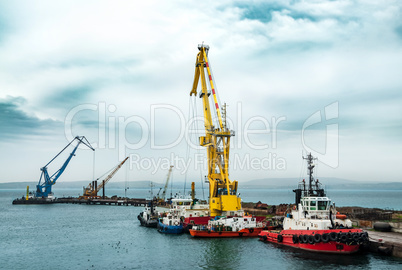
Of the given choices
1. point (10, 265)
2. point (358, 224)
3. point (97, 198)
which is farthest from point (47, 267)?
point (97, 198)

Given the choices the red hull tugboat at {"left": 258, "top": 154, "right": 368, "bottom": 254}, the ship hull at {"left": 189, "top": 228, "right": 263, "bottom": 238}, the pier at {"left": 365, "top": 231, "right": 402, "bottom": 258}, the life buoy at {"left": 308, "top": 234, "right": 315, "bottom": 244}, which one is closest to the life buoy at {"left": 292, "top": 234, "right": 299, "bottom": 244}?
the red hull tugboat at {"left": 258, "top": 154, "right": 368, "bottom": 254}

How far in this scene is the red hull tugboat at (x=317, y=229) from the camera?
1183 inches

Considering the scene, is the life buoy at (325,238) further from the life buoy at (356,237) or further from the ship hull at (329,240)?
the life buoy at (356,237)

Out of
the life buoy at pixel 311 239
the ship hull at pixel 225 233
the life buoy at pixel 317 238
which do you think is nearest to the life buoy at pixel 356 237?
the life buoy at pixel 317 238

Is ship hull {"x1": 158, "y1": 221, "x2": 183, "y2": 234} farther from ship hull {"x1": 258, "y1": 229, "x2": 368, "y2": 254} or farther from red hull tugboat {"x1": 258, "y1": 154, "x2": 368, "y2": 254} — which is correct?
ship hull {"x1": 258, "y1": 229, "x2": 368, "y2": 254}

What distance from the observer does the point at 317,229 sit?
32.2 meters

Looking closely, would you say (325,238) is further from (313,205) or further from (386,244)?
(386,244)

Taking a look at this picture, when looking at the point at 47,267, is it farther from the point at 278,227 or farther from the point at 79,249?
the point at 278,227

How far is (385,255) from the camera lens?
2908 centimetres

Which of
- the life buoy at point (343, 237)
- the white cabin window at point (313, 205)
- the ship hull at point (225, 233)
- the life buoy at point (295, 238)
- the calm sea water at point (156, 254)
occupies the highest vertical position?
the white cabin window at point (313, 205)

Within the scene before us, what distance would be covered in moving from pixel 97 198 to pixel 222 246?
112651 millimetres

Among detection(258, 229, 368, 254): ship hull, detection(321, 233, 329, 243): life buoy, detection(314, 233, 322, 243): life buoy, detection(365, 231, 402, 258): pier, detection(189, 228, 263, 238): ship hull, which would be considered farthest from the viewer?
detection(189, 228, 263, 238): ship hull

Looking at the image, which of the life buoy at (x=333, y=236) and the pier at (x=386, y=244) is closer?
the pier at (x=386, y=244)

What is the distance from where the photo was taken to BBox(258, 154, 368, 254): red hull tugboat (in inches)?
1183
